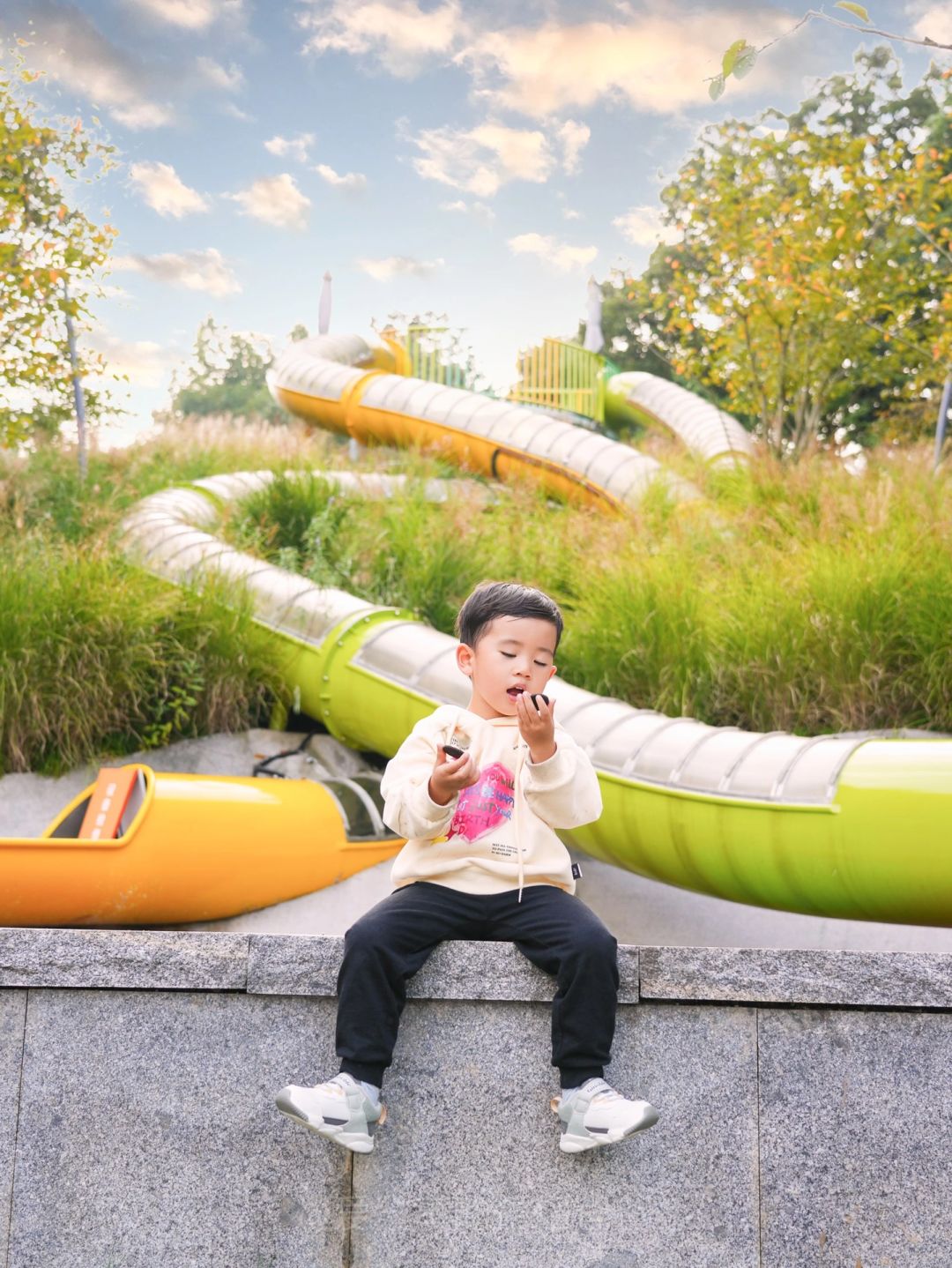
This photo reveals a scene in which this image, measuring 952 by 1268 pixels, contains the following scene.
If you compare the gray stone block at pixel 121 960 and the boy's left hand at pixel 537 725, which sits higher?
the boy's left hand at pixel 537 725

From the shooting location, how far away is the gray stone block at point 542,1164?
274cm

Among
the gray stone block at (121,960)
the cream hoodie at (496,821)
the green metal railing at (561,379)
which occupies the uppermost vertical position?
the green metal railing at (561,379)

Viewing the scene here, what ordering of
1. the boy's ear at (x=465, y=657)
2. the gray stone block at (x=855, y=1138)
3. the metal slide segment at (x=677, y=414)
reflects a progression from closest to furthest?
1. the gray stone block at (x=855, y=1138)
2. the boy's ear at (x=465, y=657)
3. the metal slide segment at (x=677, y=414)

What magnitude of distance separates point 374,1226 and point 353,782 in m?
3.31

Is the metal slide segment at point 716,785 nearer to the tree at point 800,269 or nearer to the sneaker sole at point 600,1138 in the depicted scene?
the sneaker sole at point 600,1138

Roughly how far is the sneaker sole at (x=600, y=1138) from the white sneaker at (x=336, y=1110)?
43 cm

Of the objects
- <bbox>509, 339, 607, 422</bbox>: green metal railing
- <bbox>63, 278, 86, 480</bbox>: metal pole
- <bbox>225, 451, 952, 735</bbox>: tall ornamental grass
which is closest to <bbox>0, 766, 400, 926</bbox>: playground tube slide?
<bbox>225, 451, 952, 735</bbox>: tall ornamental grass

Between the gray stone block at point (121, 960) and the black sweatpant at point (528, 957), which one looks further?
the gray stone block at point (121, 960)

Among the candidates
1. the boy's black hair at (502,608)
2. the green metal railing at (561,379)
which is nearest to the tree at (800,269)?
the green metal railing at (561,379)

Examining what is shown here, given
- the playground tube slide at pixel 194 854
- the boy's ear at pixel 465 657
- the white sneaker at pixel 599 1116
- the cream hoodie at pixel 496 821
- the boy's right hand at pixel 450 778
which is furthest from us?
the playground tube slide at pixel 194 854

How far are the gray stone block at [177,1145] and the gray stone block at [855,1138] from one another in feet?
3.39

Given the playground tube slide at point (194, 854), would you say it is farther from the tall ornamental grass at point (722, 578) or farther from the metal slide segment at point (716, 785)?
the tall ornamental grass at point (722, 578)

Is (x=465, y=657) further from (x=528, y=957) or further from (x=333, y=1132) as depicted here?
(x=333, y=1132)

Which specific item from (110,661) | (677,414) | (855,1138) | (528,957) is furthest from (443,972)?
(677,414)
